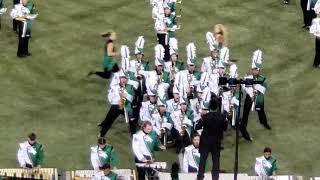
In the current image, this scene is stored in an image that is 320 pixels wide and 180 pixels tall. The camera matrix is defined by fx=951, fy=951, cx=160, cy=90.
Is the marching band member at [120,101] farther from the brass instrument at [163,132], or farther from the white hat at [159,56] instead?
the white hat at [159,56]

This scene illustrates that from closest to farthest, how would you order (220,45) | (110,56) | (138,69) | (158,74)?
(158,74) < (138,69) < (220,45) < (110,56)

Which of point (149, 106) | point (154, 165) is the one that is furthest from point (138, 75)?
point (154, 165)

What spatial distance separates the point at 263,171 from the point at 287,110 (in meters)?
4.64

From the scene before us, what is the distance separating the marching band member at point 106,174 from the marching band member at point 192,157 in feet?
6.36

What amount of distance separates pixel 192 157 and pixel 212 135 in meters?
2.53

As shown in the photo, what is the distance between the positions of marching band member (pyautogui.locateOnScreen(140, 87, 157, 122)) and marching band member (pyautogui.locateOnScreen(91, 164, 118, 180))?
319 centimetres

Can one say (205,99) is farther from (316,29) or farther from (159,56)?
(316,29)

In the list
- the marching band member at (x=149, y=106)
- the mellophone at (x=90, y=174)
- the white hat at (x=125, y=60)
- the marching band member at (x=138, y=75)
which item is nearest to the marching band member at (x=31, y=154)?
the mellophone at (x=90, y=174)

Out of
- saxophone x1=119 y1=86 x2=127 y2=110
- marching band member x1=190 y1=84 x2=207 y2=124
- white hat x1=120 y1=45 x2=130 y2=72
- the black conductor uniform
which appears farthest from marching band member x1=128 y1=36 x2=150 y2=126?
the black conductor uniform

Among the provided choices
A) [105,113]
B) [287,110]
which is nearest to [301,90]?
[287,110]

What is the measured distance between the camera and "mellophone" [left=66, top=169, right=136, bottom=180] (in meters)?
21.9

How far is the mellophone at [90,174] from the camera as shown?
71.7ft

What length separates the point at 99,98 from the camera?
26875 mm

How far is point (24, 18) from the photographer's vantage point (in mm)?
27781
